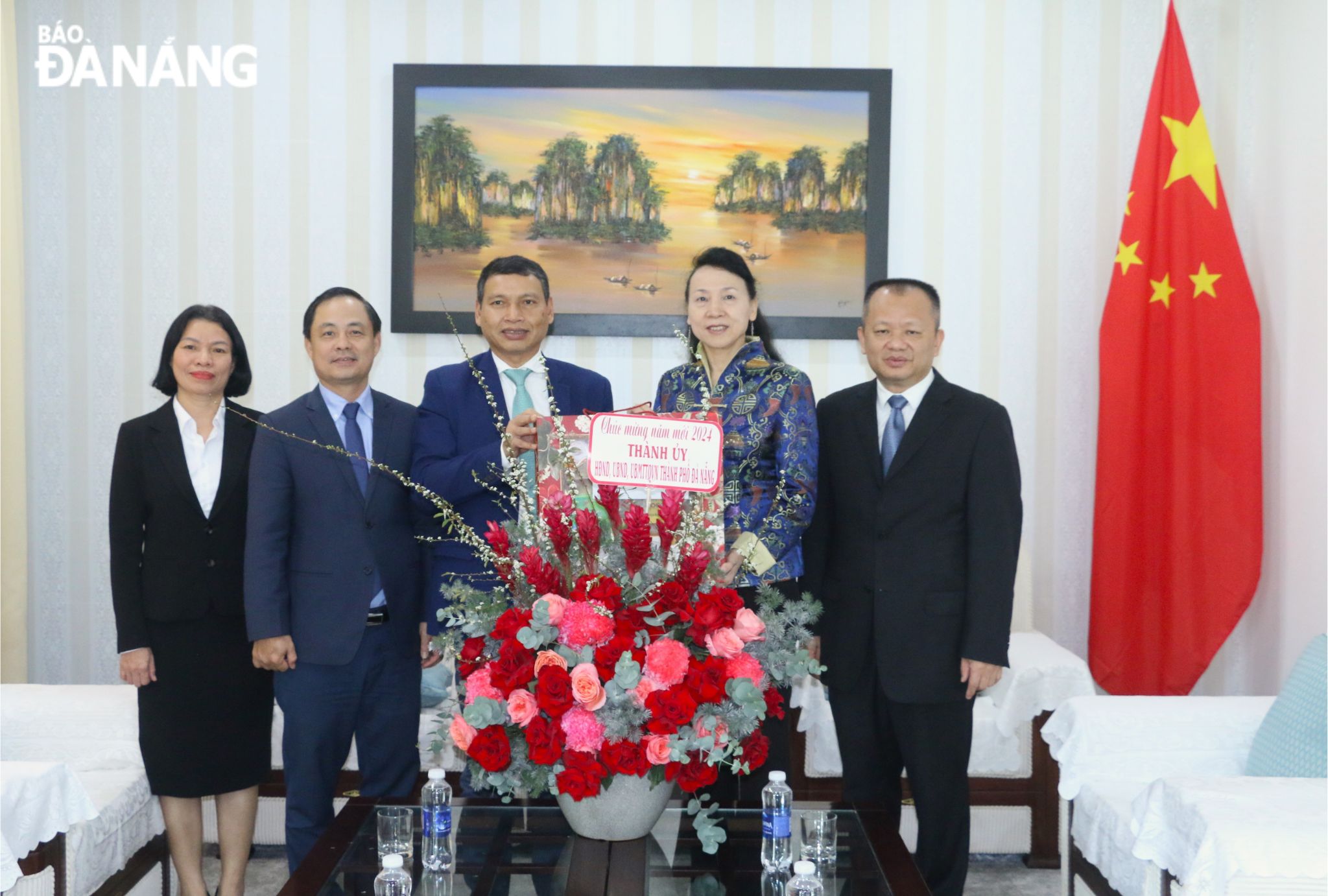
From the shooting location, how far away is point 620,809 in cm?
179

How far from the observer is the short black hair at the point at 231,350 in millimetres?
2609

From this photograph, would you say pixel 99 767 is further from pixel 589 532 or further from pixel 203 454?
pixel 589 532

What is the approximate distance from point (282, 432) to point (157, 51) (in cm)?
227

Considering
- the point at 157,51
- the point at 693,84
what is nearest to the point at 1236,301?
the point at 693,84

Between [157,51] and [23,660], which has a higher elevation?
[157,51]

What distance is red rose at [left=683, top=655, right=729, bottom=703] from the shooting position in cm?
163

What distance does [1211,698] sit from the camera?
2652 millimetres

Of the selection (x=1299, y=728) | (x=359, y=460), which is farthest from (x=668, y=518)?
(x=1299, y=728)

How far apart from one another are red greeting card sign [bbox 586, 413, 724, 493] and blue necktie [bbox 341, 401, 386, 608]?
2.99 ft

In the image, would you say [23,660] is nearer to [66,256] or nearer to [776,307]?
[66,256]

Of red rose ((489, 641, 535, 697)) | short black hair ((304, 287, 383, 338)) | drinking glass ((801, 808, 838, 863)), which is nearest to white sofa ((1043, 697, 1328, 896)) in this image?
drinking glass ((801, 808, 838, 863))

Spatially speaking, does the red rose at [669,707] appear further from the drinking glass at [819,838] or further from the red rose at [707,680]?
the drinking glass at [819,838]

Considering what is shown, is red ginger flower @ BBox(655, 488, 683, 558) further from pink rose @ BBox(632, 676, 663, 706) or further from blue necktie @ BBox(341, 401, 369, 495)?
blue necktie @ BBox(341, 401, 369, 495)

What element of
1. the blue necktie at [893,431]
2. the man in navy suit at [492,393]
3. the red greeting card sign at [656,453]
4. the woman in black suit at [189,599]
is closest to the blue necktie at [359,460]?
the man in navy suit at [492,393]
